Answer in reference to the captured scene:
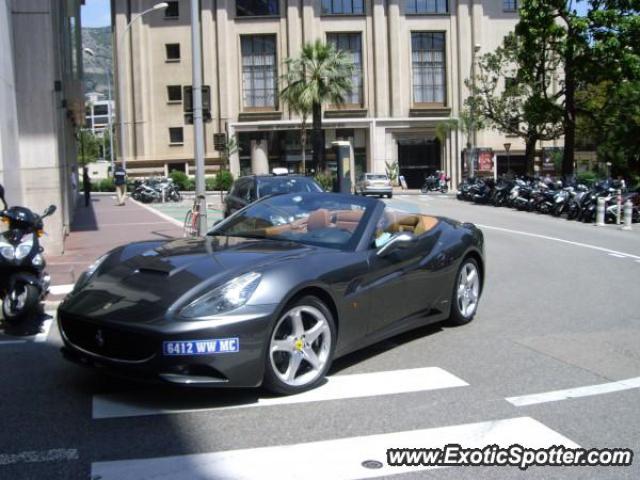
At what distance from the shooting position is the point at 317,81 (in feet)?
140

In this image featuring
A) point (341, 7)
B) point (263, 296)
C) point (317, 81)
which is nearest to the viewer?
point (263, 296)

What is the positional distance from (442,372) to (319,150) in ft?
126

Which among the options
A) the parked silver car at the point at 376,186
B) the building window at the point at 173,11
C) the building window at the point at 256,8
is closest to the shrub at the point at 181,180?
the parked silver car at the point at 376,186

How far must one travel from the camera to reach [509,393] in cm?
538

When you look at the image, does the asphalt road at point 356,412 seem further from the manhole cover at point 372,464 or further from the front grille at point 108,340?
the front grille at point 108,340

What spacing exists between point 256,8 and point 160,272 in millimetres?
52568

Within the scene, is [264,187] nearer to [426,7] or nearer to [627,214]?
[627,214]

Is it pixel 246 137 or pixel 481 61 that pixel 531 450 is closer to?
pixel 481 61

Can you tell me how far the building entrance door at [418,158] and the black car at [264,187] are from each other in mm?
40225

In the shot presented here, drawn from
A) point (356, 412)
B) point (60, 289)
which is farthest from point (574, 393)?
point (60, 289)

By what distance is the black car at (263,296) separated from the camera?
477 cm

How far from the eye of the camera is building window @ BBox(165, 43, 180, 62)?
54938 millimetres

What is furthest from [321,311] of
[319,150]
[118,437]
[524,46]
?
[319,150]

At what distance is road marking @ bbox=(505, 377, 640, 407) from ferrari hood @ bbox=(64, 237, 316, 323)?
1905mm
